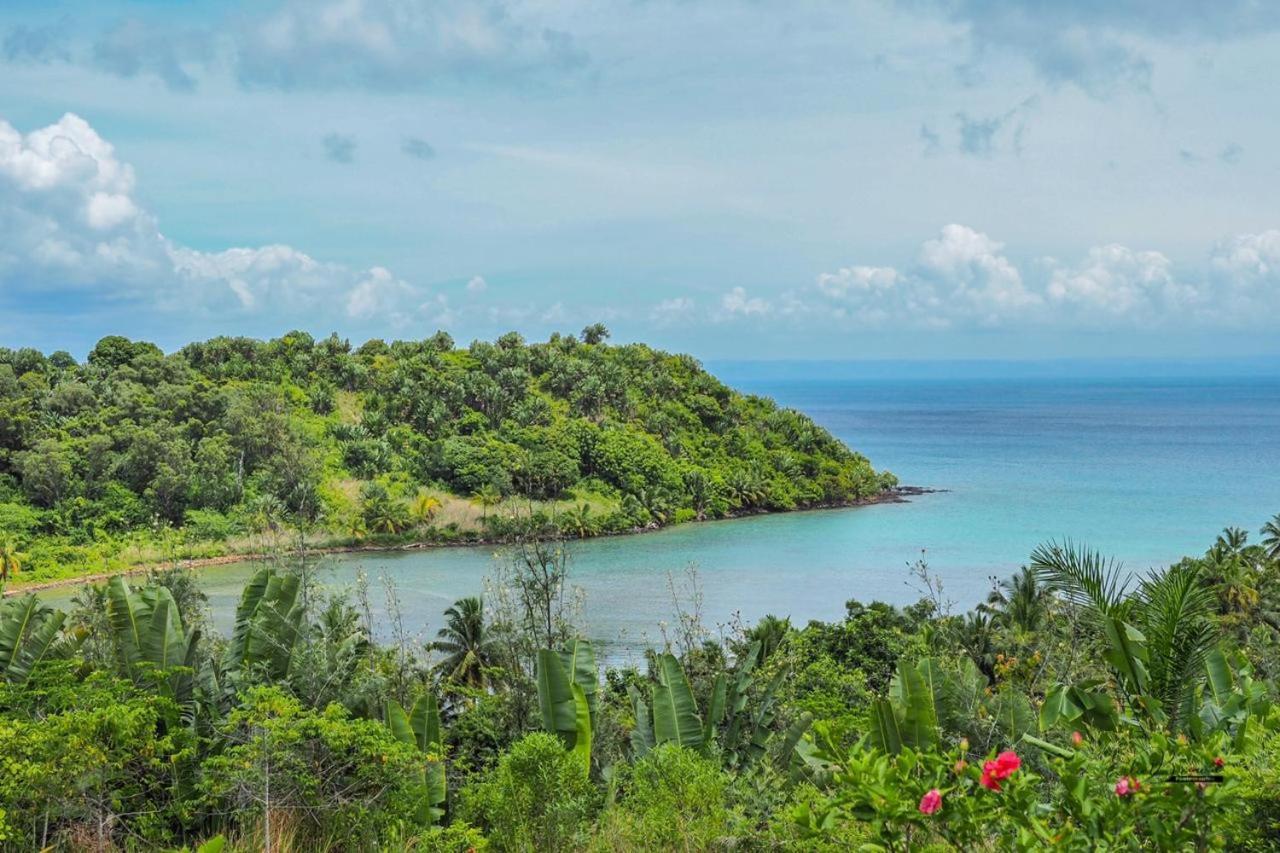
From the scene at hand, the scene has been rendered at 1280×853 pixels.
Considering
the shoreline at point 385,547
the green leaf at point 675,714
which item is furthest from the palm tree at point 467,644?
the green leaf at point 675,714

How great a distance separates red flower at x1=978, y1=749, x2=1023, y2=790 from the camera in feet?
12.2

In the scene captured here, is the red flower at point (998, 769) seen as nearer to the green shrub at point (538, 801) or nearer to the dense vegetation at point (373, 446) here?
the green shrub at point (538, 801)

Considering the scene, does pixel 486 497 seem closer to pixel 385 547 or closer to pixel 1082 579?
pixel 385 547

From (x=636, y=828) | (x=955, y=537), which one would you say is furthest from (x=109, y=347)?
(x=636, y=828)

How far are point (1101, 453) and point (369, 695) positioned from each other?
377 feet

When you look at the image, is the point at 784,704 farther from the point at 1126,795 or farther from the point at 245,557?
the point at 245,557

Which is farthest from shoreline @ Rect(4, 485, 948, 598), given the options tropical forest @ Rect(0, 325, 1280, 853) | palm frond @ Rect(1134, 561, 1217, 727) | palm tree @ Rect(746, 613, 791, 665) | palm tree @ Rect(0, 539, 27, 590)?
palm frond @ Rect(1134, 561, 1217, 727)

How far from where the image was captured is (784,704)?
1438cm

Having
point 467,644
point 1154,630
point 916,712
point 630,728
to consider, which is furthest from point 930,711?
point 467,644

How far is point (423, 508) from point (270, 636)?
52.5 meters

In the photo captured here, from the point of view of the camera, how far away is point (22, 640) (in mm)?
10242

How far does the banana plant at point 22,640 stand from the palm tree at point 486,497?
2050 inches

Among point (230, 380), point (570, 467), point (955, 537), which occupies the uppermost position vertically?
point (230, 380)

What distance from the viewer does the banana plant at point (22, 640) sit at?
9695 millimetres
